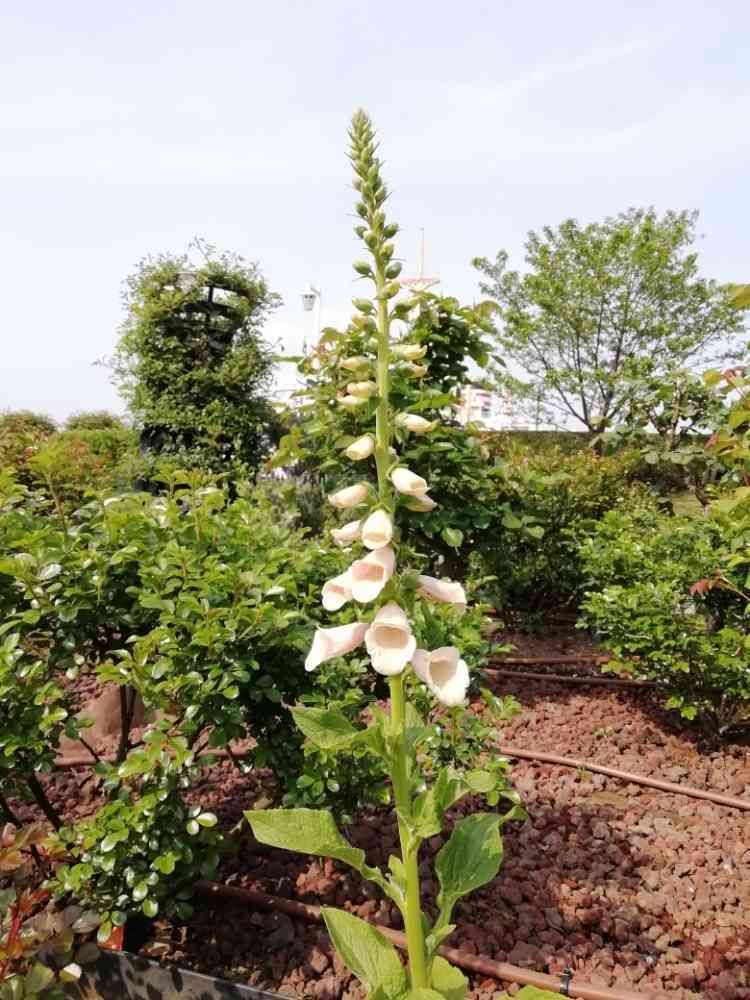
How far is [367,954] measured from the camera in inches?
54.8

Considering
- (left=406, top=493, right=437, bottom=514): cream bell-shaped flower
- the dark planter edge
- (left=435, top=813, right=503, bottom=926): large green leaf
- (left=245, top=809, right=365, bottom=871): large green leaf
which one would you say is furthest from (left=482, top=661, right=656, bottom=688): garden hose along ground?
(left=406, top=493, right=437, bottom=514): cream bell-shaped flower

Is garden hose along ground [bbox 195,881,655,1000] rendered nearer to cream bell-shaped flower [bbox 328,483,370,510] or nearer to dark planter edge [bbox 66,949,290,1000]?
dark planter edge [bbox 66,949,290,1000]

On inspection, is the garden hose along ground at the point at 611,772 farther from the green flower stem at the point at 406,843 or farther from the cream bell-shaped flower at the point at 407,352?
the cream bell-shaped flower at the point at 407,352

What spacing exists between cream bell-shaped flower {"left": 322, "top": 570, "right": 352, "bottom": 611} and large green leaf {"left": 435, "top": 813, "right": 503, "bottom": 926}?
0.53 metres

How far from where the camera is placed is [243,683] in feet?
6.68

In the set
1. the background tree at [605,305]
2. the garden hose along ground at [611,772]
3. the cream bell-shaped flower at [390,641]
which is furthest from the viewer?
the background tree at [605,305]

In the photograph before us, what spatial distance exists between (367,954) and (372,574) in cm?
78

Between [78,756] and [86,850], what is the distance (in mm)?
1449

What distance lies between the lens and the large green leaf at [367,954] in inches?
53.7

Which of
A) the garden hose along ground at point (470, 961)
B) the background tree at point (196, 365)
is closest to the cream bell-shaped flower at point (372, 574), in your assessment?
the garden hose along ground at point (470, 961)

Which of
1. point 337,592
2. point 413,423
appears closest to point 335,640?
point 337,592

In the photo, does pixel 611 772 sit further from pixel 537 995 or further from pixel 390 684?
pixel 390 684

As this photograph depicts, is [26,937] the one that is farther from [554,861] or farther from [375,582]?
[554,861]

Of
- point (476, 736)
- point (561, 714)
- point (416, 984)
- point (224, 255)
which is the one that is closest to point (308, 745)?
point (476, 736)
